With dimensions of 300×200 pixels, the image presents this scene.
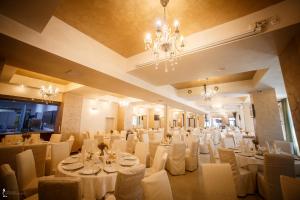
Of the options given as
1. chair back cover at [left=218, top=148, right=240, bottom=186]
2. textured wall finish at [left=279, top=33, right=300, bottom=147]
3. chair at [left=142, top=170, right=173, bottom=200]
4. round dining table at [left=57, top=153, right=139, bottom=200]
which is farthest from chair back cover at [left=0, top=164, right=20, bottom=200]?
textured wall finish at [left=279, top=33, right=300, bottom=147]

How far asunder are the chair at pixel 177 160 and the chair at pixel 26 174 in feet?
10.9

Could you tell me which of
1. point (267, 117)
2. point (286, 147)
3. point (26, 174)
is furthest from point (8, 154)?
point (267, 117)

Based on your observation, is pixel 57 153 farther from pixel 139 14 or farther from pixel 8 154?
pixel 139 14

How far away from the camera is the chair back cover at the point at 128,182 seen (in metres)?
1.67

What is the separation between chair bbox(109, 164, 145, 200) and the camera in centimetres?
167

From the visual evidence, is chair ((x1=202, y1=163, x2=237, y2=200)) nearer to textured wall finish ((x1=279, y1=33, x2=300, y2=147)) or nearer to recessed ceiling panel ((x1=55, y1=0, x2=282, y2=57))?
textured wall finish ((x1=279, y1=33, x2=300, y2=147))

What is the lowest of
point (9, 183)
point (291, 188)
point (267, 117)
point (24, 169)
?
point (24, 169)

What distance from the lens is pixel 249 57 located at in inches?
125

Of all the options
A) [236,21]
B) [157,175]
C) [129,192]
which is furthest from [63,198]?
[236,21]

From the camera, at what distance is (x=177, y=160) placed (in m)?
4.14

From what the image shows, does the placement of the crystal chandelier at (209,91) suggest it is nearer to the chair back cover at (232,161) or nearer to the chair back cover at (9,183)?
the chair back cover at (232,161)

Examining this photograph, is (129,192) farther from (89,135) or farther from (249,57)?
(89,135)

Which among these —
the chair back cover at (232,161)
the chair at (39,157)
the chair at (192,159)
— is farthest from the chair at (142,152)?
the chair at (39,157)

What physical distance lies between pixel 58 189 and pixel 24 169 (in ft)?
6.10
